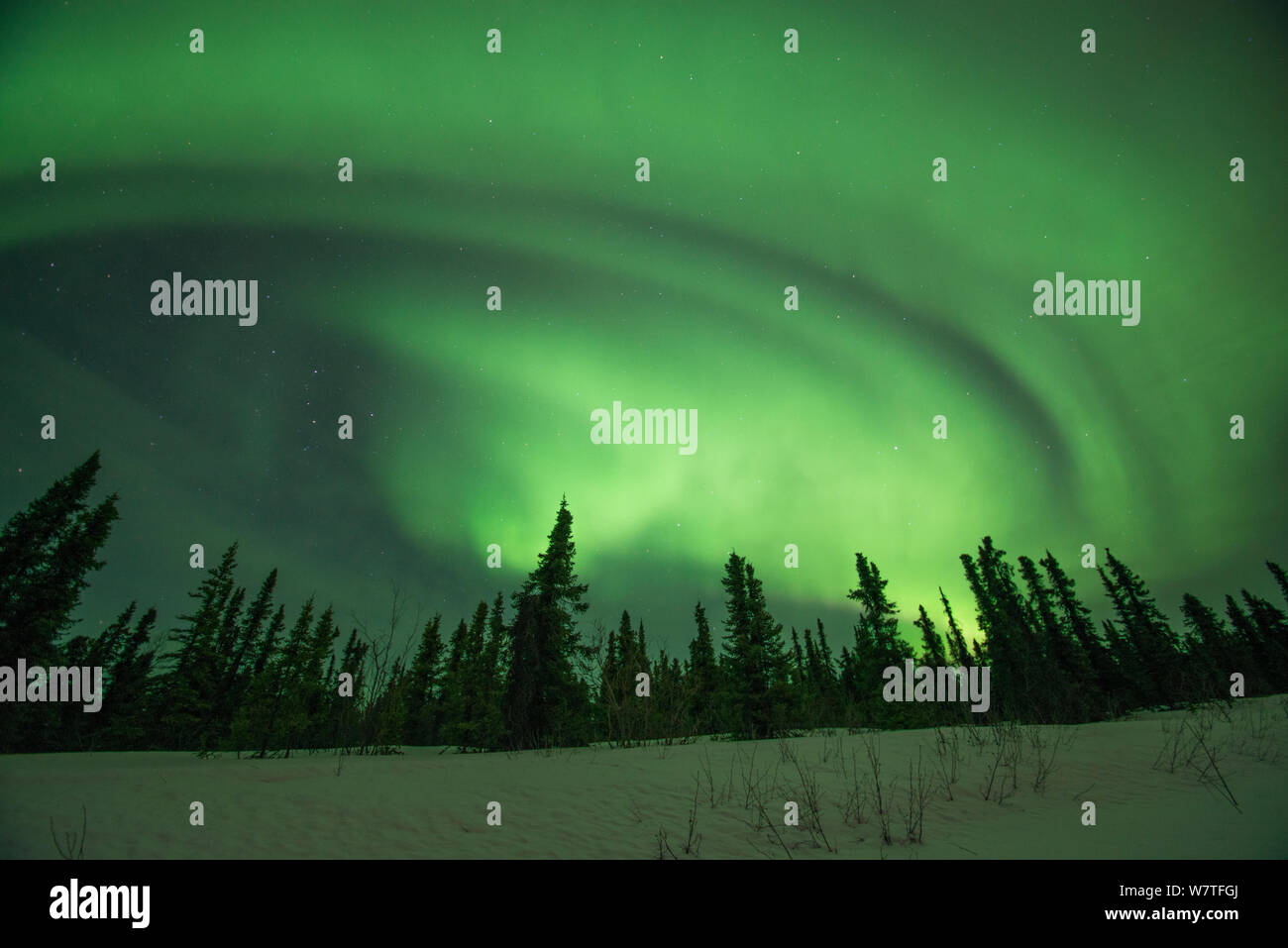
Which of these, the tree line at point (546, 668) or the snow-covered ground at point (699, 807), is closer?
the snow-covered ground at point (699, 807)

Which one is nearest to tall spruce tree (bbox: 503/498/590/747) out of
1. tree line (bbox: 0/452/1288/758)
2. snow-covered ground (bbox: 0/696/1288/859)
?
tree line (bbox: 0/452/1288/758)

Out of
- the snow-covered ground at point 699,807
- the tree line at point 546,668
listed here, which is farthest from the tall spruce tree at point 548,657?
the snow-covered ground at point 699,807

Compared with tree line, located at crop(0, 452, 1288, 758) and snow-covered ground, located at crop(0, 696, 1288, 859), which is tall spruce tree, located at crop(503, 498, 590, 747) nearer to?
tree line, located at crop(0, 452, 1288, 758)

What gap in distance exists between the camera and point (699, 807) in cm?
816

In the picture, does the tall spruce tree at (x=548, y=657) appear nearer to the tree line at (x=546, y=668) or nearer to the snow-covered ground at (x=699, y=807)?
the tree line at (x=546, y=668)

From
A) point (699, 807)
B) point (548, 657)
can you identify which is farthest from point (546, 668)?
point (699, 807)

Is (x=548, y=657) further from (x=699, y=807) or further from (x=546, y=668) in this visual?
(x=699, y=807)

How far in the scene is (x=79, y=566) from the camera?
28.6 m

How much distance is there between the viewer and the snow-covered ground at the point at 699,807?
6.00 metres

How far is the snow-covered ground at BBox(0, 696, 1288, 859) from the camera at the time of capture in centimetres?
600
